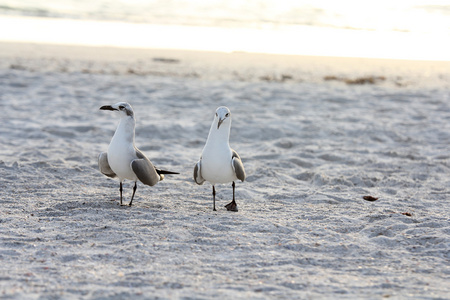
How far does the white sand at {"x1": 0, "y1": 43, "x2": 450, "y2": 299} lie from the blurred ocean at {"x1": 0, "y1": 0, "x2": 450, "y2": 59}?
20.5 feet

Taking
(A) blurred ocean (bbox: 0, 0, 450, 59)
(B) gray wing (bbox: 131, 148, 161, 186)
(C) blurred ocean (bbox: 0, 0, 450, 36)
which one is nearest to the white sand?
(B) gray wing (bbox: 131, 148, 161, 186)

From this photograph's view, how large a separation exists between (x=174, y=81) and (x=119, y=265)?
8101 millimetres

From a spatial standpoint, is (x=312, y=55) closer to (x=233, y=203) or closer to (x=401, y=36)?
(x=401, y=36)

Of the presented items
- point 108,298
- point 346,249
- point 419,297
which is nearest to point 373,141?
point 346,249

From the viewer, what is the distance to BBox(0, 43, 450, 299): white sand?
3.81 metres

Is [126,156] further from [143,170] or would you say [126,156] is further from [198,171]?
[198,171]

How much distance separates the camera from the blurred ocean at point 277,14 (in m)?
18.9

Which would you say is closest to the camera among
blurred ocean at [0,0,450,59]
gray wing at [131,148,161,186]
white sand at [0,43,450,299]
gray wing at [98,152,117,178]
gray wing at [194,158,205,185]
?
white sand at [0,43,450,299]

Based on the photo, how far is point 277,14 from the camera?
22.3 meters

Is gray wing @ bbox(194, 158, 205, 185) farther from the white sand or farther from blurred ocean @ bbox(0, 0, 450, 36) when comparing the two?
blurred ocean @ bbox(0, 0, 450, 36)

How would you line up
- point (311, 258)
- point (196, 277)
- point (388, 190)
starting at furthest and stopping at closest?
point (388, 190), point (311, 258), point (196, 277)

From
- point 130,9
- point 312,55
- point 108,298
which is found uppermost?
point 130,9

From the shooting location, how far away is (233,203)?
544cm

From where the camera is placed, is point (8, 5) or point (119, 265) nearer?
point (119, 265)
